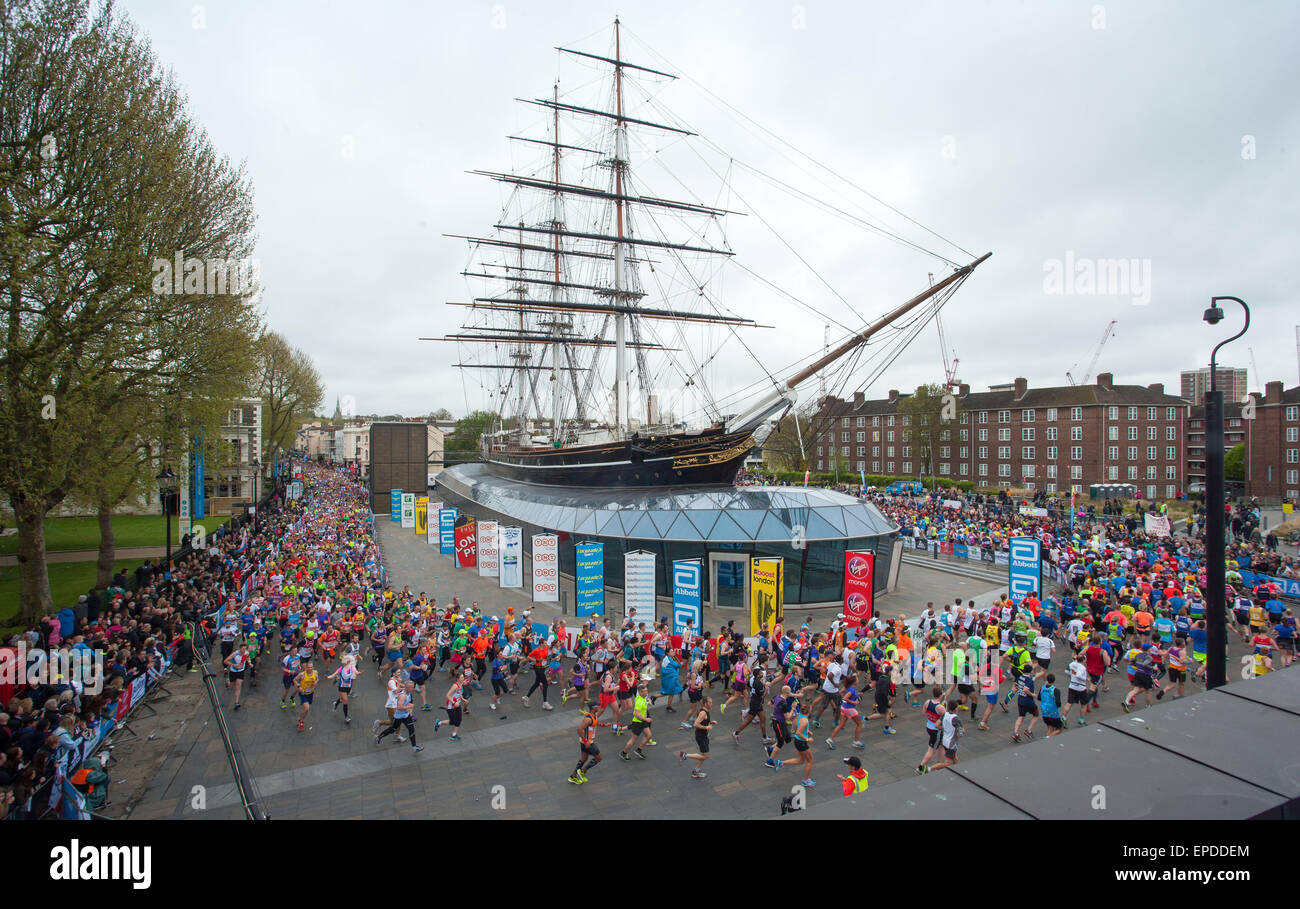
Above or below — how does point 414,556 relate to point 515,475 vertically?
below

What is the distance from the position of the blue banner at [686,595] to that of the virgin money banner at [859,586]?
480 cm

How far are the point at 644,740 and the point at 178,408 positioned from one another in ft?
60.6

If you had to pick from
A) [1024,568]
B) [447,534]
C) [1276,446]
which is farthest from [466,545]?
[1276,446]

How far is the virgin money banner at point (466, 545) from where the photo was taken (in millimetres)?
28453

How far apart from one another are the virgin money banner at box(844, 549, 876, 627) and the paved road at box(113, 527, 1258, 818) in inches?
202

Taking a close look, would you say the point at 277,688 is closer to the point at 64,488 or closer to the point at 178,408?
the point at 64,488

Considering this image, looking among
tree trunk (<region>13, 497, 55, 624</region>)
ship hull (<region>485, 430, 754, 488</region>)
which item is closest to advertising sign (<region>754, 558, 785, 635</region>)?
ship hull (<region>485, 430, 754, 488</region>)

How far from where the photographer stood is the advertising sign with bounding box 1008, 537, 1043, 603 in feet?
63.3

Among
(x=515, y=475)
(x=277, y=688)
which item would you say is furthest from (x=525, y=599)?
(x=515, y=475)

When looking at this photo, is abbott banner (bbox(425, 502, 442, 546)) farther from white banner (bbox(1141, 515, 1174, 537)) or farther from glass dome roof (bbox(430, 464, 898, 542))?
white banner (bbox(1141, 515, 1174, 537))

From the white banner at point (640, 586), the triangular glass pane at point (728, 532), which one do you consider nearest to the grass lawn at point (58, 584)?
the white banner at point (640, 586)
